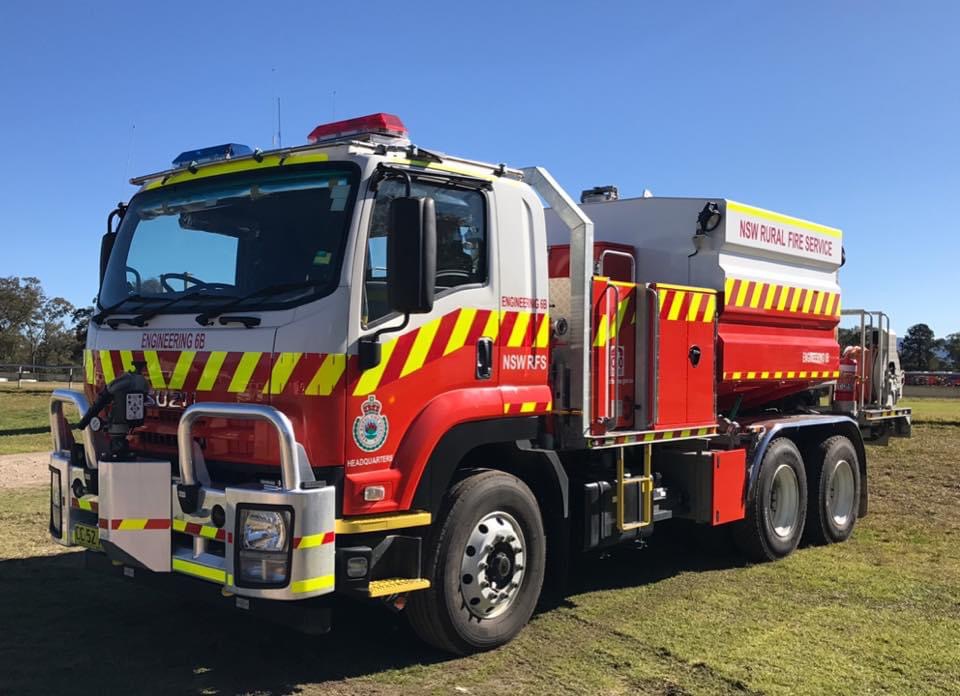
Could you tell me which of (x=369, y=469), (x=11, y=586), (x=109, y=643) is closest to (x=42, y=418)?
(x=11, y=586)

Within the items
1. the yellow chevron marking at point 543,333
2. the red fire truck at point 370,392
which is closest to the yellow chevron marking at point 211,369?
the red fire truck at point 370,392

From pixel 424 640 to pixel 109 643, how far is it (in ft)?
6.23

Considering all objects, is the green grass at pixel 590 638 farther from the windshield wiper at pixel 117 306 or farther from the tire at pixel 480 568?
the windshield wiper at pixel 117 306

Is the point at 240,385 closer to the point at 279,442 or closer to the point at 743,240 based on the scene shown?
the point at 279,442

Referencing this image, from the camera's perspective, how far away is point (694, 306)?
273 inches

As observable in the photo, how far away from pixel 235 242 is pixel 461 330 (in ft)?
4.53

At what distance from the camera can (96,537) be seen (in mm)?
5039

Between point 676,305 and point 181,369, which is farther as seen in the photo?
point 676,305

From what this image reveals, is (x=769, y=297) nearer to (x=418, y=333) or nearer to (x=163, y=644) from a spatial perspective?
(x=418, y=333)

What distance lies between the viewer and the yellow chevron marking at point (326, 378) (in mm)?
4438

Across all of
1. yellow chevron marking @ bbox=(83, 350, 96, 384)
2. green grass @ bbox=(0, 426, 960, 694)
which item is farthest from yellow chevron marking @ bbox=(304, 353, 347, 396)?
yellow chevron marking @ bbox=(83, 350, 96, 384)

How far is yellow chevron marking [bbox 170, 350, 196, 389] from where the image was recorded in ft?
15.9

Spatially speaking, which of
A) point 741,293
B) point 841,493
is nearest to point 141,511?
point 741,293

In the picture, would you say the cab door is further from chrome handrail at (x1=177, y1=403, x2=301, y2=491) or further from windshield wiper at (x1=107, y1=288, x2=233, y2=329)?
windshield wiper at (x1=107, y1=288, x2=233, y2=329)
